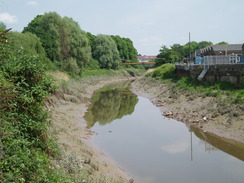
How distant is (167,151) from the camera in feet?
50.0

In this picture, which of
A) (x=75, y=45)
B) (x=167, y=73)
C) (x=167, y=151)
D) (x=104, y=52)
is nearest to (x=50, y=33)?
(x=75, y=45)

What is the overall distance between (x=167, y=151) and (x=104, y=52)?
6768cm

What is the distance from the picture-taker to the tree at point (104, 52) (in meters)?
79.3

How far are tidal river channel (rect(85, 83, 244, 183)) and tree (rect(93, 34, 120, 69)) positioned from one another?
56.5m

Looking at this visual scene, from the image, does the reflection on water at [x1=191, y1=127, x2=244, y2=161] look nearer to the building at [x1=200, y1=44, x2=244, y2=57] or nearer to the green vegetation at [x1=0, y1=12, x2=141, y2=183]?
the green vegetation at [x1=0, y1=12, x2=141, y2=183]

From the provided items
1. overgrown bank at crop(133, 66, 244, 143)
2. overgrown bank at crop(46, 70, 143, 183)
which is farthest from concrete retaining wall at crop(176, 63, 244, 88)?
overgrown bank at crop(46, 70, 143, 183)

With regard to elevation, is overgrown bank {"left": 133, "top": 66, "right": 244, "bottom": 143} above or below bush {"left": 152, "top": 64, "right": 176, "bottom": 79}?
below

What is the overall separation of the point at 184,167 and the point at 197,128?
7009mm

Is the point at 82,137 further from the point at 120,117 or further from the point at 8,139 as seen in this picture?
the point at 8,139

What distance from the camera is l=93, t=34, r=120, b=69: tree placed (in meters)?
79.3

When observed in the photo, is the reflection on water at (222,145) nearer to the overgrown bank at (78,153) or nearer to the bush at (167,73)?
the overgrown bank at (78,153)

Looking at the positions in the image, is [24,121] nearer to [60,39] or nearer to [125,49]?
[60,39]

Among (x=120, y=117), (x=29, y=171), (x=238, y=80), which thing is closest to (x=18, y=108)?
(x=29, y=171)

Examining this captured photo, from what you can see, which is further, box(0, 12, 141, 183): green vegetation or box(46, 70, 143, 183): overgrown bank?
box(46, 70, 143, 183): overgrown bank
